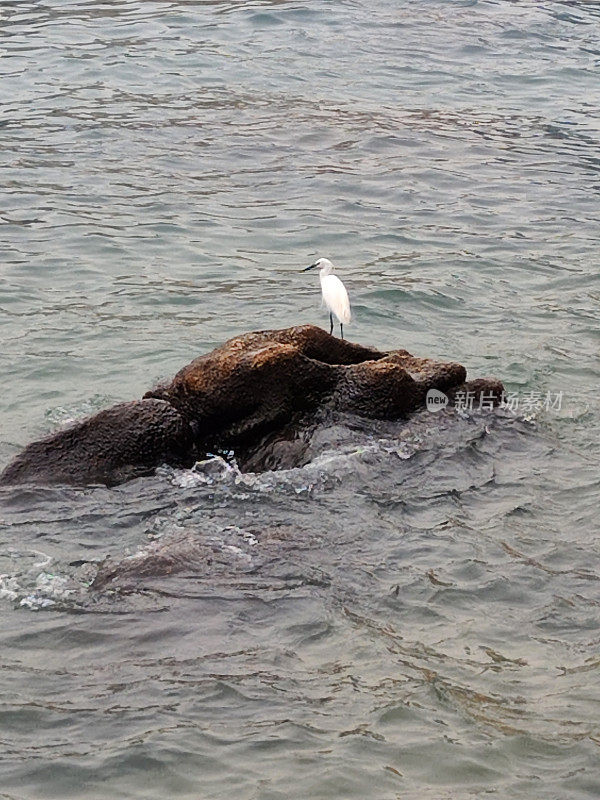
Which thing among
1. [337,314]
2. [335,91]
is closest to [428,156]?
[335,91]

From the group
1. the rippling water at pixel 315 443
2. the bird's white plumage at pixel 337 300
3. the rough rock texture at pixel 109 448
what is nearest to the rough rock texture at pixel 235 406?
the rough rock texture at pixel 109 448

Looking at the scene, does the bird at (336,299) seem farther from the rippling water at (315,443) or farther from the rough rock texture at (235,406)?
the rough rock texture at (235,406)

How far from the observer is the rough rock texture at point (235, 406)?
23.0 feet

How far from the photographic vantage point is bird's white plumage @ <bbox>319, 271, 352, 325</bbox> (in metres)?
8.90

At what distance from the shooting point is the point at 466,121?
1540 centimetres

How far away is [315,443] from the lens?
7.32 meters

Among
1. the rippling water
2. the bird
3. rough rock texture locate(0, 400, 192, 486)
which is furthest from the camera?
the bird

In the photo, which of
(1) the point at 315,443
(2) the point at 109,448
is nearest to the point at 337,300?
(1) the point at 315,443

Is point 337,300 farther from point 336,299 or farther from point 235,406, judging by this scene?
point 235,406

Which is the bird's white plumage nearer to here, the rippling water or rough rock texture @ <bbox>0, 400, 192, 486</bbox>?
the rippling water

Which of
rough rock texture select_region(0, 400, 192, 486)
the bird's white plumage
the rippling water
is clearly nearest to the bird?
the bird's white plumage

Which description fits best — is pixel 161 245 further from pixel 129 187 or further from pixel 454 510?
pixel 454 510

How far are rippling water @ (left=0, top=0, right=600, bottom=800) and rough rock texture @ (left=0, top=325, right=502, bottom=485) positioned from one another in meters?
0.18

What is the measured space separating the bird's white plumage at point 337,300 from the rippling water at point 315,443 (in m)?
0.87
